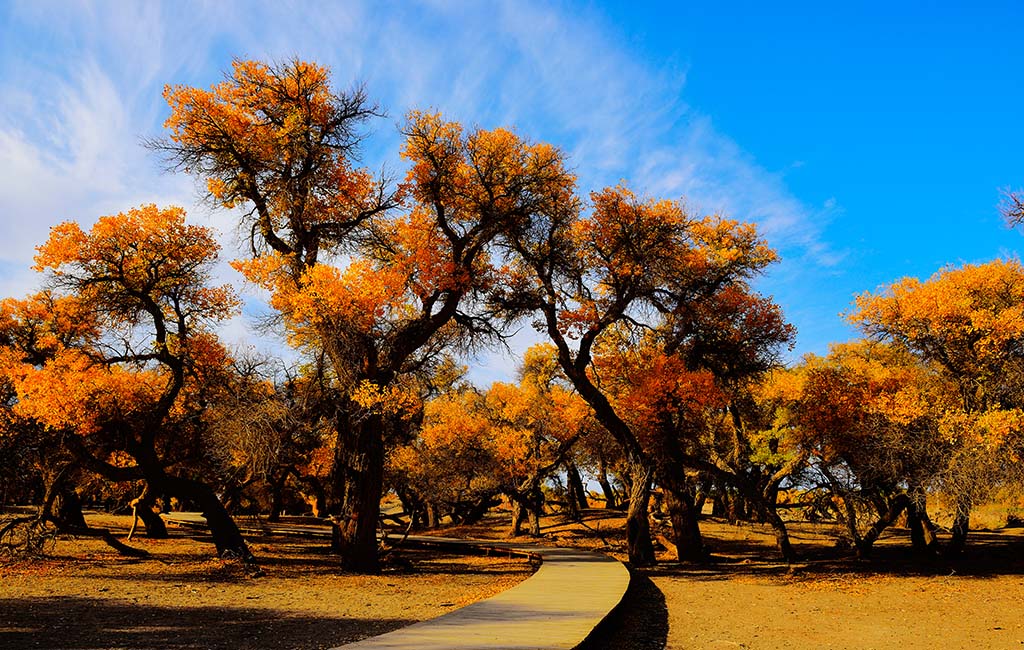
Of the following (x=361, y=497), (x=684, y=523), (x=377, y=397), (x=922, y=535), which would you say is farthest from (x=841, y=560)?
(x=377, y=397)

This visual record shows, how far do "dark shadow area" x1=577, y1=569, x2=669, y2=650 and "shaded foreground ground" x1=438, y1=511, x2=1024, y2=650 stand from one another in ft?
0.07

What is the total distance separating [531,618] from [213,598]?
7.14 metres

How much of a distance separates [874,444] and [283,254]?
1893 cm

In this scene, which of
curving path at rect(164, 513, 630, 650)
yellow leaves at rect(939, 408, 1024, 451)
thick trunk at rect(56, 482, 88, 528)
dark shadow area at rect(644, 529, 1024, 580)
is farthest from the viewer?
thick trunk at rect(56, 482, 88, 528)

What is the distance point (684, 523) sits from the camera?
899 inches

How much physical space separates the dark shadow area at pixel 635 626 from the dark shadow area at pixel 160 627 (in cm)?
327

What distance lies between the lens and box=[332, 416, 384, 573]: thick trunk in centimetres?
1811

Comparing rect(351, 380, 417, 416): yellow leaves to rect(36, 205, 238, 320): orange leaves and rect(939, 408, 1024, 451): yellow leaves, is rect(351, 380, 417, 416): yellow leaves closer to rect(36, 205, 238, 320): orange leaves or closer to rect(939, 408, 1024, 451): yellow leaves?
rect(36, 205, 238, 320): orange leaves

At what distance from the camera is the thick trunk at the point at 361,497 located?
18109mm

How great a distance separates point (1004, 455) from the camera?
17.5m

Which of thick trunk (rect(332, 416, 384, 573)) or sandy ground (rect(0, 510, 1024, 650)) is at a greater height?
thick trunk (rect(332, 416, 384, 573))

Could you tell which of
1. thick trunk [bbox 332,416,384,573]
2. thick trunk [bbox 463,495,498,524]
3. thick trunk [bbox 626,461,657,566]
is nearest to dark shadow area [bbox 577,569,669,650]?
thick trunk [bbox 626,461,657,566]

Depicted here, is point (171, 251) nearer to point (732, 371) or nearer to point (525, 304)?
point (525, 304)

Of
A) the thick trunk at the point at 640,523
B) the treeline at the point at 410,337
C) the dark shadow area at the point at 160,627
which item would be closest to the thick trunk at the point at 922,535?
the treeline at the point at 410,337
